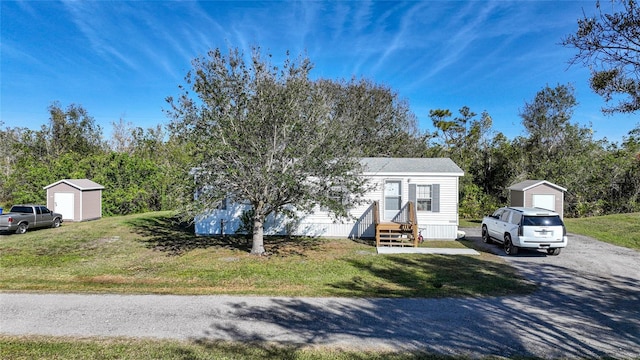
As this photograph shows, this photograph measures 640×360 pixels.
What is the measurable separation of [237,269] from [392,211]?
8.54m

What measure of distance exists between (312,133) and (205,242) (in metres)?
7.35

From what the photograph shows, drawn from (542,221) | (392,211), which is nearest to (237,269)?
(392,211)

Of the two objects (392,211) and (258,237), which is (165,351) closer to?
(258,237)

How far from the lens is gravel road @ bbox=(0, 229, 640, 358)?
5.46 meters

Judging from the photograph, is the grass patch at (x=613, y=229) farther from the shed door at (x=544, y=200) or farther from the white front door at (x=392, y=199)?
the white front door at (x=392, y=199)

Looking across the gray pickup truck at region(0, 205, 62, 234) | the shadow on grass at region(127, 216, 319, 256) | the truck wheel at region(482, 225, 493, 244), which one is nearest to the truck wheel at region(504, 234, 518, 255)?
the truck wheel at region(482, 225, 493, 244)

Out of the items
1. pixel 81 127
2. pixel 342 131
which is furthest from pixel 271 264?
pixel 81 127

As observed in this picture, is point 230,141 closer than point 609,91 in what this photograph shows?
No

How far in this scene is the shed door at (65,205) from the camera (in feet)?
70.9

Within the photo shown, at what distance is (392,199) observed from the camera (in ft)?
53.4

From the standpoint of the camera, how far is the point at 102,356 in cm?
493

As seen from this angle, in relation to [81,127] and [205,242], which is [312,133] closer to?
[205,242]

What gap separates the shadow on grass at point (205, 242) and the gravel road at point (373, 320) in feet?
18.5

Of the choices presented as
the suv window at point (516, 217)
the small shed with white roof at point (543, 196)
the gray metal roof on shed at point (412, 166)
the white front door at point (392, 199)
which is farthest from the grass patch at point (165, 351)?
the small shed with white roof at point (543, 196)
